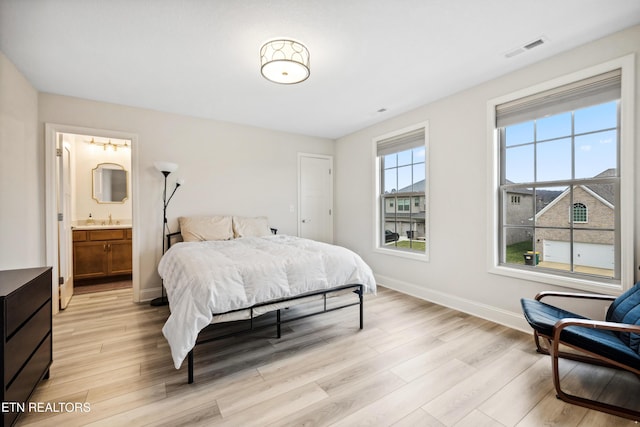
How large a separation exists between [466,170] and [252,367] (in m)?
2.90

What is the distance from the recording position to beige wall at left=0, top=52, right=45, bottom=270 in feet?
7.79

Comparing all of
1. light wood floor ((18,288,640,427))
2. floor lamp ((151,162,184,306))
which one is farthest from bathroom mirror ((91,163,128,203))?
light wood floor ((18,288,640,427))

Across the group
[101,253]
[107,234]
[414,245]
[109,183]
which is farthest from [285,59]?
[109,183]

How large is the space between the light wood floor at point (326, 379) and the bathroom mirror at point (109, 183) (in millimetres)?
2644

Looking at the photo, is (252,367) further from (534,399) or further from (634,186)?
(634,186)

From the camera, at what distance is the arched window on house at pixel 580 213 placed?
236 cm

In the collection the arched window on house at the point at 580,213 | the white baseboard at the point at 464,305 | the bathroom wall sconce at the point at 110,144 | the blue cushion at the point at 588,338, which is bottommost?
the white baseboard at the point at 464,305

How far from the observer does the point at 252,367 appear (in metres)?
2.02

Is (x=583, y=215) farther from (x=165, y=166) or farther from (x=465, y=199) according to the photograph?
(x=165, y=166)

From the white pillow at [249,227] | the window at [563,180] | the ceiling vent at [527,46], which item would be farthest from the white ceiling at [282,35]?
the white pillow at [249,227]

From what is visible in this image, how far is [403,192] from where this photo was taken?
157 inches

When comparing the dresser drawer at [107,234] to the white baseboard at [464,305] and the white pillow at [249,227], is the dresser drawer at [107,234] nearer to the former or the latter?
the white pillow at [249,227]

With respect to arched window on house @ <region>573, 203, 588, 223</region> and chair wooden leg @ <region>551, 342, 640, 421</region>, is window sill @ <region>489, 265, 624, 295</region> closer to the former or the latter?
arched window on house @ <region>573, 203, 588, 223</region>

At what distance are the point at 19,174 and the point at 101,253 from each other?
204 cm
